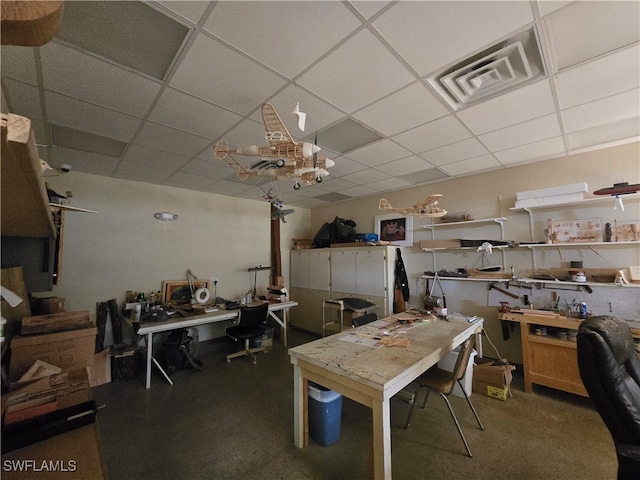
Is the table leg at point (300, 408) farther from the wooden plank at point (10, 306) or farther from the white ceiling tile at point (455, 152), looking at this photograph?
the white ceiling tile at point (455, 152)

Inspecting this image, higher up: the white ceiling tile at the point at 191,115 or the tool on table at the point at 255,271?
the white ceiling tile at the point at 191,115

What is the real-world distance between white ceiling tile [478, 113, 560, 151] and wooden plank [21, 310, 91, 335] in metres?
3.85

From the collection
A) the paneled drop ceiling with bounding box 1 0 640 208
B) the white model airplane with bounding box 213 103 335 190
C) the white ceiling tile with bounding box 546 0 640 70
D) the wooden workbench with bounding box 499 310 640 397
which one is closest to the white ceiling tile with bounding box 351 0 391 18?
the paneled drop ceiling with bounding box 1 0 640 208

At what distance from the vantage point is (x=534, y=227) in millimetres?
Result: 3359

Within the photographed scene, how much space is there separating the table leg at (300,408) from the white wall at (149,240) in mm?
3033

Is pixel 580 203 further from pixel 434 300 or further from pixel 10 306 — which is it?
pixel 10 306

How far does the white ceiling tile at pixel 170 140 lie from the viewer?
7.98ft

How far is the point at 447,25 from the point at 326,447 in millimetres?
3019

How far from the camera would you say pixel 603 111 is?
2.20 meters

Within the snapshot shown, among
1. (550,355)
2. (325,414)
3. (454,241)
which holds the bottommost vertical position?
(325,414)

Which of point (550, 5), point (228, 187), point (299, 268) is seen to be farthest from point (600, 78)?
point (299, 268)

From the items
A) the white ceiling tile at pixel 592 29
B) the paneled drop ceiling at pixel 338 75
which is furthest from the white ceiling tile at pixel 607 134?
the white ceiling tile at pixel 592 29

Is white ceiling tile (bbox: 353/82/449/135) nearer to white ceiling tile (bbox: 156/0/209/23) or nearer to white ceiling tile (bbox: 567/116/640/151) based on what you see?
white ceiling tile (bbox: 156/0/209/23)

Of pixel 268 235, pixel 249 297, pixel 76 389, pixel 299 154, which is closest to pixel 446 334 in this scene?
pixel 299 154
